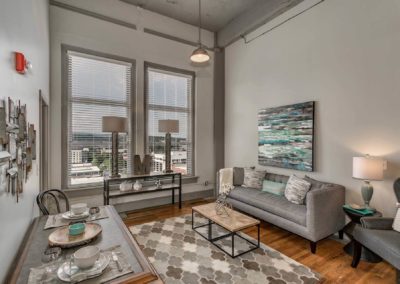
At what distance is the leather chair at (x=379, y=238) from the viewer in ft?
6.37

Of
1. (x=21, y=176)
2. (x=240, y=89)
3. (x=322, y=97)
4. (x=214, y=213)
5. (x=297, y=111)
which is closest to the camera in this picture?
(x=21, y=176)

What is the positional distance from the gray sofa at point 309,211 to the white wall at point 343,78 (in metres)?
0.33

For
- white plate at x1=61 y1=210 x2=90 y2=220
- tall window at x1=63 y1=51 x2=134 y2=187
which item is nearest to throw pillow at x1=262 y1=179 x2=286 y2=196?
tall window at x1=63 y1=51 x2=134 y2=187

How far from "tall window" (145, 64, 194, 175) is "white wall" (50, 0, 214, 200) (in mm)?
151

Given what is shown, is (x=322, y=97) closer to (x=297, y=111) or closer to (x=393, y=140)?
(x=297, y=111)

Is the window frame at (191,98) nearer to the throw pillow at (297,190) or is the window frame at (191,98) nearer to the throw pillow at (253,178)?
the throw pillow at (253,178)

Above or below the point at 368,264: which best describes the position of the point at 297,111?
above

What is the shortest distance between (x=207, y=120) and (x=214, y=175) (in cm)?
137

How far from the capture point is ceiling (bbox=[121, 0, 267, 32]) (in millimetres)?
4262

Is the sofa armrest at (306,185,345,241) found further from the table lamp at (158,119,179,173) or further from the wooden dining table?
the table lamp at (158,119,179,173)

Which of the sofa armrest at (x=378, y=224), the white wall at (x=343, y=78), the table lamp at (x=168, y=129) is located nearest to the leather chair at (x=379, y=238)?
the sofa armrest at (x=378, y=224)

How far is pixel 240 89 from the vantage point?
194 inches

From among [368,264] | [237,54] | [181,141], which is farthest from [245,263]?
[237,54]

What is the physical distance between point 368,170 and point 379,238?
81 centimetres
